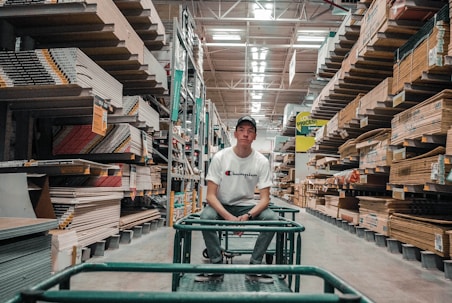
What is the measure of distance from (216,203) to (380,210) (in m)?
3.29

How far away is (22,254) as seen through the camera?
2.40 m

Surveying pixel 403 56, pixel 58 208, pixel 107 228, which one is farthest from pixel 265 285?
pixel 403 56

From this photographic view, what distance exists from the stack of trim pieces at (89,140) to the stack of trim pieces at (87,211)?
68cm

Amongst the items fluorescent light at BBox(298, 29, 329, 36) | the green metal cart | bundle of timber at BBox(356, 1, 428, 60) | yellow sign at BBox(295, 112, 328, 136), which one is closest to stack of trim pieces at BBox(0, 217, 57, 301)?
the green metal cart

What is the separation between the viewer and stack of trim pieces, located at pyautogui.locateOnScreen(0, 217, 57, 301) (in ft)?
7.30

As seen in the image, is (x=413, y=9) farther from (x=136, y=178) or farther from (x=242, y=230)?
(x=136, y=178)

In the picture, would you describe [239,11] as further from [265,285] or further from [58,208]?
[265,285]

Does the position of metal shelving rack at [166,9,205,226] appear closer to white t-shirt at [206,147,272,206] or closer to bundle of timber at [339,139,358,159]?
white t-shirt at [206,147,272,206]

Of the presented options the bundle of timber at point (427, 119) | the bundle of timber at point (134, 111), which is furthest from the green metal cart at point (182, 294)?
the bundle of timber at point (134, 111)

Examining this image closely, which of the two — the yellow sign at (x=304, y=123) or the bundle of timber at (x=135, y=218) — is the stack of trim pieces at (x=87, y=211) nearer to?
the bundle of timber at (x=135, y=218)

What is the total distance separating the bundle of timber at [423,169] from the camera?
3682 millimetres

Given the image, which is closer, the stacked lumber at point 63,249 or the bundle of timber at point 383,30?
the stacked lumber at point 63,249

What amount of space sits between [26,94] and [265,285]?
3.21 m

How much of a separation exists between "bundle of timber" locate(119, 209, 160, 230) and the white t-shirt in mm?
2034
